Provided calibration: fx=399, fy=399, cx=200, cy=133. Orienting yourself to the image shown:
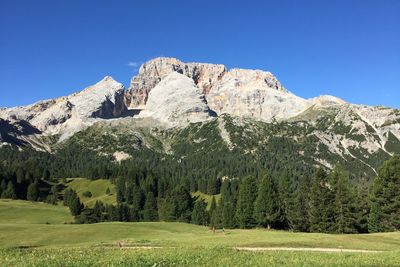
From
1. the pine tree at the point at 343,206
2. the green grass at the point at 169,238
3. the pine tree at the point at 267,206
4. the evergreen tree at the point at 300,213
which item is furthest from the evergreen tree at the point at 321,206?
the green grass at the point at 169,238

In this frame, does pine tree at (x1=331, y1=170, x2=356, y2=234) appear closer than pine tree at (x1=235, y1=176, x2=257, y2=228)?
Yes

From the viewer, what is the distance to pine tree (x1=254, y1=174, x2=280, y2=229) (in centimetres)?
Result: 9925

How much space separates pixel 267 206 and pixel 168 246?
56.8 m

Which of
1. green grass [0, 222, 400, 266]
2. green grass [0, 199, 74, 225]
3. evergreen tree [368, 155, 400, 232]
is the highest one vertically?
evergreen tree [368, 155, 400, 232]

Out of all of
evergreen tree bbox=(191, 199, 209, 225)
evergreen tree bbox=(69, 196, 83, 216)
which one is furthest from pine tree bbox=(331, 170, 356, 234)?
evergreen tree bbox=(69, 196, 83, 216)

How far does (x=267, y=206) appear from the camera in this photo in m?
99.4

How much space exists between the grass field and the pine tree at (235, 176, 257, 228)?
23.8 metres

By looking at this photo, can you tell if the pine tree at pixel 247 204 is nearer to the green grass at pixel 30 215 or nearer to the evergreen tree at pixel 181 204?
the evergreen tree at pixel 181 204

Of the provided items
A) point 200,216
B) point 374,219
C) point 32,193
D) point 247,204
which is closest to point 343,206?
point 374,219

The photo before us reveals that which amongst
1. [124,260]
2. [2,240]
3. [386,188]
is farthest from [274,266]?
[386,188]

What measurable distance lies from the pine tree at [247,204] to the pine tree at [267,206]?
3185mm

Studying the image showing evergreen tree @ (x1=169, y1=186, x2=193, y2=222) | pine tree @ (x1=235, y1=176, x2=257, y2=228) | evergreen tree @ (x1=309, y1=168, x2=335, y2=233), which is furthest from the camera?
evergreen tree @ (x1=169, y1=186, x2=193, y2=222)

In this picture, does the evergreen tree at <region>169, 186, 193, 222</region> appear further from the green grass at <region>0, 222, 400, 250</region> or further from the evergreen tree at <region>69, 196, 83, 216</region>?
the green grass at <region>0, 222, 400, 250</region>

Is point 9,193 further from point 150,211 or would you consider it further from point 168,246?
point 168,246
